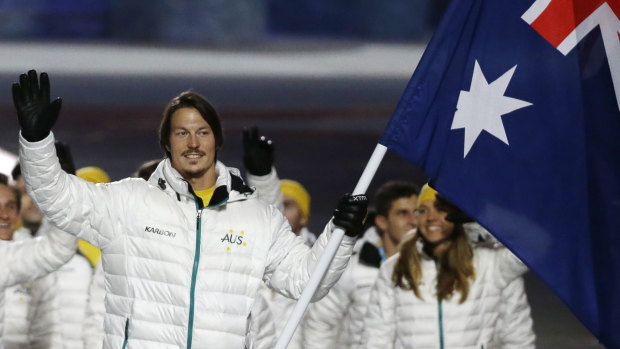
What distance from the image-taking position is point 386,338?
6793 millimetres

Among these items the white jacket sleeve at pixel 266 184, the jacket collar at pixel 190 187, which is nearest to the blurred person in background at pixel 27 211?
the white jacket sleeve at pixel 266 184

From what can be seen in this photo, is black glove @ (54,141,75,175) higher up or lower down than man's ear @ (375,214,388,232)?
higher up

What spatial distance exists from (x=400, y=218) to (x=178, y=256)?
2888 mm

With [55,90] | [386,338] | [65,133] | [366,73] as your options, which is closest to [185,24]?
[366,73]

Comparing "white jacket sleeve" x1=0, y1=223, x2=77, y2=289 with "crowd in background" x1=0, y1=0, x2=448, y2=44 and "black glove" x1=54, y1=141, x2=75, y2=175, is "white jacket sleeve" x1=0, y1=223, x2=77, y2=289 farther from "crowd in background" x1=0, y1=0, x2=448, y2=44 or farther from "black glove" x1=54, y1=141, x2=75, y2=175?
"crowd in background" x1=0, y1=0, x2=448, y2=44

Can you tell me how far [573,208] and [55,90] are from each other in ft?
97.4

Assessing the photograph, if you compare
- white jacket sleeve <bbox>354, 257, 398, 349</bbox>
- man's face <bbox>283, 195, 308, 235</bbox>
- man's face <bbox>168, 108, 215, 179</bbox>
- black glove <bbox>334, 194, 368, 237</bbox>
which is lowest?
white jacket sleeve <bbox>354, 257, 398, 349</bbox>

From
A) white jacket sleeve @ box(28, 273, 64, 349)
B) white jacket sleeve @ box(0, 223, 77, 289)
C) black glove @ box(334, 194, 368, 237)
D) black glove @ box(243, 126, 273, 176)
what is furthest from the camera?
white jacket sleeve @ box(28, 273, 64, 349)

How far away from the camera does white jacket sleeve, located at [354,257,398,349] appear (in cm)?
679

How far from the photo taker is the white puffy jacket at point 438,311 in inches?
265

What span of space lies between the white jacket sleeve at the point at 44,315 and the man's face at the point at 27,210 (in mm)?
909

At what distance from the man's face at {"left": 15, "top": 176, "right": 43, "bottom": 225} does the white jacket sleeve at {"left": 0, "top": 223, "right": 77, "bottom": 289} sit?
202cm

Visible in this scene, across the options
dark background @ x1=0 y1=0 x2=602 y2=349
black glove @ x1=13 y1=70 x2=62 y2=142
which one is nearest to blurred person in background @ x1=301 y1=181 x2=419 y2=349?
black glove @ x1=13 y1=70 x2=62 y2=142

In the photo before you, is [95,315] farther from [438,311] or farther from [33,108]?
[33,108]
